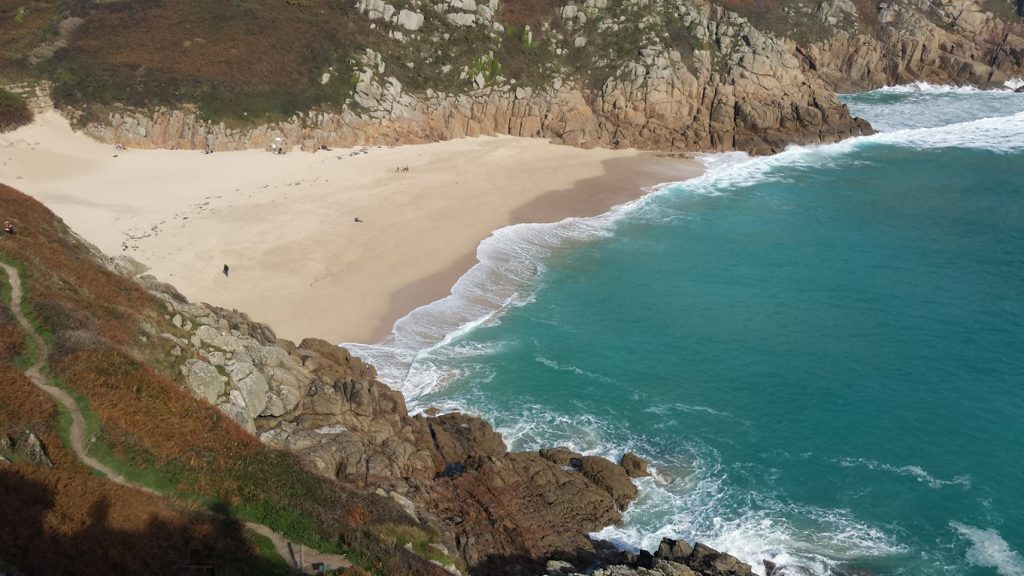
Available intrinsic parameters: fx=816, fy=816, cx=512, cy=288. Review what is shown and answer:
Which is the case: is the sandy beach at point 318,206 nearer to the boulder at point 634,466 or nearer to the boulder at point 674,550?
the boulder at point 634,466

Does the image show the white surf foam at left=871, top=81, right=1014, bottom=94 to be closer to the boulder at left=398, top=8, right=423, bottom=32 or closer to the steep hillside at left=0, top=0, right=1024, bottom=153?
the steep hillside at left=0, top=0, right=1024, bottom=153

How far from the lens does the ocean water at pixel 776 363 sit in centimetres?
2945

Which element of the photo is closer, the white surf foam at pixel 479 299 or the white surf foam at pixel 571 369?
the white surf foam at pixel 571 369

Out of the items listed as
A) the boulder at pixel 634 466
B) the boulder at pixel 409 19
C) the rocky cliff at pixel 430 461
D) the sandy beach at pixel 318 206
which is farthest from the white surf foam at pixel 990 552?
the boulder at pixel 409 19

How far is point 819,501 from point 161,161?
2010 inches

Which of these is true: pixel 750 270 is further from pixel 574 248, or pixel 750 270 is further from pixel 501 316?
pixel 501 316

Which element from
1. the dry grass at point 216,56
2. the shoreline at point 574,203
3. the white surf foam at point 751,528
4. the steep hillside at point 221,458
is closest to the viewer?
the steep hillside at point 221,458

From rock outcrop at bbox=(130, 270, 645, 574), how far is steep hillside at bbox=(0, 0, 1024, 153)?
36.4 m

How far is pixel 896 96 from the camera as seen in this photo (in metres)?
91.1

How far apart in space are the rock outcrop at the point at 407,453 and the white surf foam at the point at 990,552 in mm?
11503

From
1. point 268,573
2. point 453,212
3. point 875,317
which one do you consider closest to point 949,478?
point 875,317

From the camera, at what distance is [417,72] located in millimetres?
72312

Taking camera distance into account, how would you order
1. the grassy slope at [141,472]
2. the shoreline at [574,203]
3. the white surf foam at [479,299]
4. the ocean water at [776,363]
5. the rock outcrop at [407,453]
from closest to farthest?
the grassy slope at [141,472], the rock outcrop at [407,453], the ocean water at [776,363], the white surf foam at [479,299], the shoreline at [574,203]

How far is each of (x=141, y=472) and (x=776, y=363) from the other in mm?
28397
